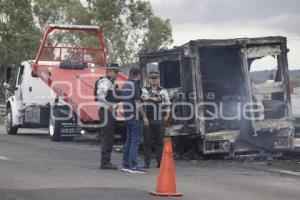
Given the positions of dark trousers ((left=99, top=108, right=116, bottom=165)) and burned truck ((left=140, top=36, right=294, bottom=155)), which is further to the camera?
burned truck ((left=140, top=36, right=294, bottom=155))

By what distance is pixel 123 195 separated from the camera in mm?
9016

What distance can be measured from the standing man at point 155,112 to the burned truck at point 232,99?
1508 mm

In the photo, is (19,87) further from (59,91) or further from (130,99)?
(130,99)

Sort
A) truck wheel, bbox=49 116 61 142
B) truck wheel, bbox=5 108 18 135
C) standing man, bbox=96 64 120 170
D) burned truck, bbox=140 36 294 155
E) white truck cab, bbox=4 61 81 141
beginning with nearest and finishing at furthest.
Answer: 1. standing man, bbox=96 64 120 170
2. burned truck, bbox=140 36 294 155
3. white truck cab, bbox=4 61 81 141
4. truck wheel, bbox=49 116 61 142
5. truck wheel, bbox=5 108 18 135

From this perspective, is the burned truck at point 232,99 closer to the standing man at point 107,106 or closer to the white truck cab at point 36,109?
the standing man at point 107,106

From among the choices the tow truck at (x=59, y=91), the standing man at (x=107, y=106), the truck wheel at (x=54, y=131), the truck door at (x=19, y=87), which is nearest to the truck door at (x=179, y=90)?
the standing man at (x=107, y=106)

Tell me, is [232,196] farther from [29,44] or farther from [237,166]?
[29,44]

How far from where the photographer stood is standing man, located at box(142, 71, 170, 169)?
12453 mm

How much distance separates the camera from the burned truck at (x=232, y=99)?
46.1ft

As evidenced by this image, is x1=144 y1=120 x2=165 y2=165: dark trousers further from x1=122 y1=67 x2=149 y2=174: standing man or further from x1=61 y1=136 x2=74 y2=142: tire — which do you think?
x1=61 y1=136 x2=74 y2=142: tire

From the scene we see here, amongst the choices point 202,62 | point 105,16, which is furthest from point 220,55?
point 105,16

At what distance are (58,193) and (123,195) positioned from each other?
0.85 meters

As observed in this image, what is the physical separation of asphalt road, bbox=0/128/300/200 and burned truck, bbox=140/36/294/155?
698 mm

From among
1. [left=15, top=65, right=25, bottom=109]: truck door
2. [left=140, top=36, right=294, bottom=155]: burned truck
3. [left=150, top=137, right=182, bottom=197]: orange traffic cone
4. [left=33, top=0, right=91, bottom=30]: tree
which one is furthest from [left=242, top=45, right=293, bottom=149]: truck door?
[left=33, top=0, right=91, bottom=30]: tree
